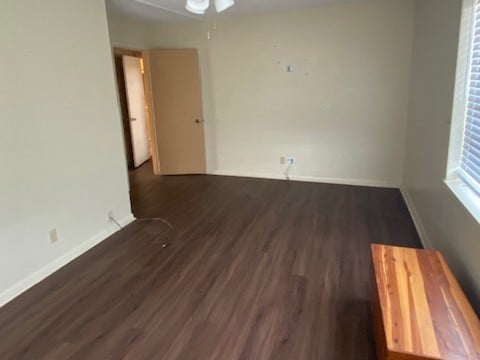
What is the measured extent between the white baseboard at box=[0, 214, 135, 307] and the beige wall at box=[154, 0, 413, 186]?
8.47 ft

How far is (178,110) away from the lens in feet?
18.4

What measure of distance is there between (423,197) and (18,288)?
142 inches

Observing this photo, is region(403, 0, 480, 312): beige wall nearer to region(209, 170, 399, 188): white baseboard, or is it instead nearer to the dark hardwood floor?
the dark hardwood floor

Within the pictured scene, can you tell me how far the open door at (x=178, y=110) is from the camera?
17.7 ft

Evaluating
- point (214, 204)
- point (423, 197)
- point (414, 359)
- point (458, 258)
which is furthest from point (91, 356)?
point (423, 197)

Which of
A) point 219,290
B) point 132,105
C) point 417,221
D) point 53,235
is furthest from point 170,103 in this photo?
point 417,221

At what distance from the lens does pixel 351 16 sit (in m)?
4.53

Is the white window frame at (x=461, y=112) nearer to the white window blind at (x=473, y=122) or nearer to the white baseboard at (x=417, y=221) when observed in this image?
the white window blind at (x=473, y=122)

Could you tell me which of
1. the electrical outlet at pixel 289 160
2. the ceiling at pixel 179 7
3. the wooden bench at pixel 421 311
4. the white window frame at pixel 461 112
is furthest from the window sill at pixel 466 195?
the ceiling at pixel 179 7

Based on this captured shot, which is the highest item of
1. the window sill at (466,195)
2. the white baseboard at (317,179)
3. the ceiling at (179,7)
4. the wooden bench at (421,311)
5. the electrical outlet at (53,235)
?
the ceiling at (179,7)

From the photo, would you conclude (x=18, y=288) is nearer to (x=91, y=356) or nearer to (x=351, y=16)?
(x=91, y=356)

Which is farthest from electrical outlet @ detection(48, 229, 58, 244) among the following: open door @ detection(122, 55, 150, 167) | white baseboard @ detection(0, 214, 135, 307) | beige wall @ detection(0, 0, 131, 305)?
open door @ detection(122, 55, 150, 167)

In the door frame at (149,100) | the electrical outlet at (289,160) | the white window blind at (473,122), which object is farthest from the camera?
the door frame at (149,100)

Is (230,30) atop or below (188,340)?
atop
